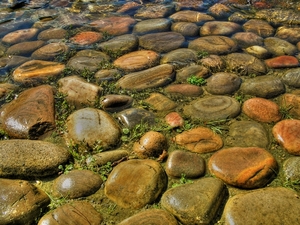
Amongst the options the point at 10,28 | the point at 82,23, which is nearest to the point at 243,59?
the point at 82,23

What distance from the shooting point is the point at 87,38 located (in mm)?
4980

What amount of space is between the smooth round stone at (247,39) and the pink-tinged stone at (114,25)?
174cm

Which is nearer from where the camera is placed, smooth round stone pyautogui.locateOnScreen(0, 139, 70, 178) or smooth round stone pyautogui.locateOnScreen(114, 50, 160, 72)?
smooth round stone pyautogui.locateOnScreen(0, 139, 70, 178)

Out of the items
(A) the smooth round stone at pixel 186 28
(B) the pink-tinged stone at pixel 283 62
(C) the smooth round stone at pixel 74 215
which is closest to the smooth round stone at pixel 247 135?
(B) the pink-tinged stone at pixel 283 62

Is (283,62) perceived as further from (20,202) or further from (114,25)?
(20,202)

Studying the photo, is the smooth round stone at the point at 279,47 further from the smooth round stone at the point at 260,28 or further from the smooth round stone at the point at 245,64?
the smooth round stone at the point at 245,64

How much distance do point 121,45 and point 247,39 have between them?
1.88 m

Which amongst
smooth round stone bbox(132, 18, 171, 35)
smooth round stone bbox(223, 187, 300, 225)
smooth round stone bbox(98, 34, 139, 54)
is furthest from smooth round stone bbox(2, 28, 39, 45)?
smooth round stone bbox(223, 187, 300, 225)

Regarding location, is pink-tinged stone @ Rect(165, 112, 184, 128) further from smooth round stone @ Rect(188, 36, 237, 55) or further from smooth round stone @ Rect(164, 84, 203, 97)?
smooth round stone @ Rect(188, 36, 237, 55)

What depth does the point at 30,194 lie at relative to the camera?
2486 millimetres

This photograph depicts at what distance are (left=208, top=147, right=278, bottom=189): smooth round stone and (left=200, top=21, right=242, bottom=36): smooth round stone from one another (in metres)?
2.59

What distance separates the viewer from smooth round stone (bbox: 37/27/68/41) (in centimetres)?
505

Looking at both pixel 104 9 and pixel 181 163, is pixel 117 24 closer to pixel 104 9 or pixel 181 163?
pixel 104 9

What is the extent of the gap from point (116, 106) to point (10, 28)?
302cm
